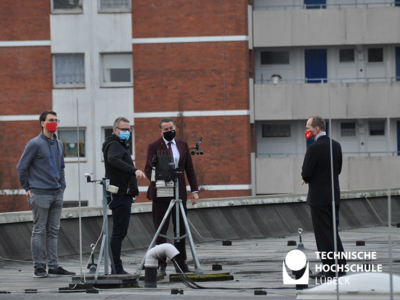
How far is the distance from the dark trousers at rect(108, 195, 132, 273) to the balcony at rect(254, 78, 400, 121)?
30.7 metres

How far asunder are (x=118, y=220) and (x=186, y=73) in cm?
2969

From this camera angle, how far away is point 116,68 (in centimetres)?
3888

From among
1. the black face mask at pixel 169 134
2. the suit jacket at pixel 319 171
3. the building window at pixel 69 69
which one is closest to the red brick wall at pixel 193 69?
the building window at pixel 69 69

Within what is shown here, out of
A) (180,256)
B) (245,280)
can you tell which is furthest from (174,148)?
(245,280)

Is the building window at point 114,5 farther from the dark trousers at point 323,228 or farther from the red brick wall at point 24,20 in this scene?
the dark trousers at point 323,228

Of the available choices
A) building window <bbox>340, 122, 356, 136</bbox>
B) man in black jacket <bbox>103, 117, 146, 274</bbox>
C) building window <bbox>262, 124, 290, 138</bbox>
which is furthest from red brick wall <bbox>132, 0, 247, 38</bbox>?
man in black jacket <bbox>103, 117, 146, 274</bbox>

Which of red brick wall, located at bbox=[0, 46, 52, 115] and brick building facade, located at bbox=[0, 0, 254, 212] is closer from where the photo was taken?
brick building facade, located at bbox=[0, 0, 254, 212]

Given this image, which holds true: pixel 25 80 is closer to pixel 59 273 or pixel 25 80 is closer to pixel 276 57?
pixel 276 57

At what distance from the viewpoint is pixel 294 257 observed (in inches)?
251

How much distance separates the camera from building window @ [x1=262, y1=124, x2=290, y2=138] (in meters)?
41.5

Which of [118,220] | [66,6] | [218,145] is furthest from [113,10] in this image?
[118,220]

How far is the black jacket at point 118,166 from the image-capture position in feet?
29.5

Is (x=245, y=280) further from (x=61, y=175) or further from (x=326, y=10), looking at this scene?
(x=326, y=10)

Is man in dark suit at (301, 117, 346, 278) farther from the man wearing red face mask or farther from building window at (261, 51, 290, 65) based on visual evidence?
building window at (261, 51, 290, 65)
